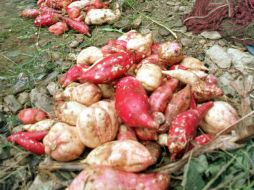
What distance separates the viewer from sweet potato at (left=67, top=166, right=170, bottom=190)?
2303 mm

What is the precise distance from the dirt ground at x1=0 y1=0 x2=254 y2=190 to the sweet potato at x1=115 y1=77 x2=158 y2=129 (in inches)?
12.2

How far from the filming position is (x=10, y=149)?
3092 millimetres

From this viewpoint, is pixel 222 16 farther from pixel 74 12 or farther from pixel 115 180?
pixel 115 180

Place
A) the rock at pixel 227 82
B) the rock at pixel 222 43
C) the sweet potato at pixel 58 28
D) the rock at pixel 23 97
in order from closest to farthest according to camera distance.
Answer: the rock at pixel 227 82 → the rock at pixel 23 97 → the rock at pixel 222 43 → the sweet potato at pixel 58 28

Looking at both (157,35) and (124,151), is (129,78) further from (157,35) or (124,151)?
(157,35)

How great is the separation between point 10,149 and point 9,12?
3.06 metres

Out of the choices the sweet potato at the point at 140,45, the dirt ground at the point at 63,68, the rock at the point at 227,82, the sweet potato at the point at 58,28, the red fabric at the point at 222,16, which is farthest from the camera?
the sweet potato at the point at 58,28

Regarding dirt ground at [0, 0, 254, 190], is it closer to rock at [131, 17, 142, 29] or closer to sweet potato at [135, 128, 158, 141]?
rock at [131, 17, 142, 29]

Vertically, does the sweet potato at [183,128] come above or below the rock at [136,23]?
above

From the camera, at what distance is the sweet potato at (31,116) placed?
3.25m

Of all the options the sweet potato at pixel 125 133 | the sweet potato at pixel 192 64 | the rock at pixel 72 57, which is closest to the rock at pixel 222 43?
the sweet potato at pixel 192 64

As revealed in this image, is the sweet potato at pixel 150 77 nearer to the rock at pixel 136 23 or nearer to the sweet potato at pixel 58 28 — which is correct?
the rock at pixel 136 23

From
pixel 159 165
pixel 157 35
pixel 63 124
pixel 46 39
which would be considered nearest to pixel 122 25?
pixel 157 35

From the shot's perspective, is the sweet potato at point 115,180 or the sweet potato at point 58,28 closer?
the sweet potato at point 115,180
